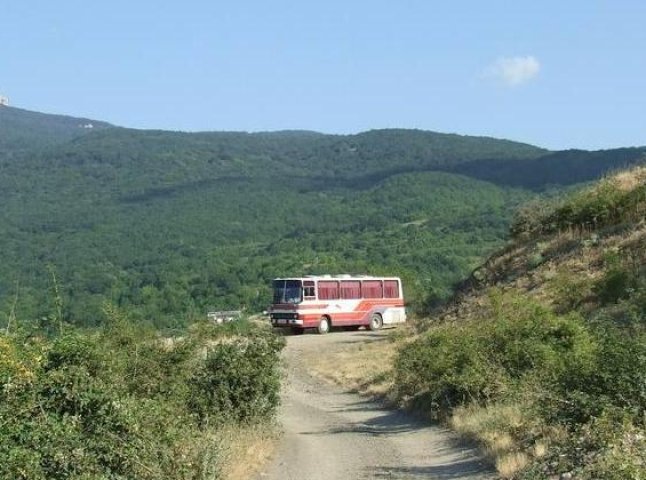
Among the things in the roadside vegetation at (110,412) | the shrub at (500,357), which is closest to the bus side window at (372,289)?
the shrub at (500,357)

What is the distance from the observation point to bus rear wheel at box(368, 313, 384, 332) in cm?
4262

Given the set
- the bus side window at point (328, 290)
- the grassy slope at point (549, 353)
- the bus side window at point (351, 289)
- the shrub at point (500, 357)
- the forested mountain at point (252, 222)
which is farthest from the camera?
the forested mountain at point (252, 222)

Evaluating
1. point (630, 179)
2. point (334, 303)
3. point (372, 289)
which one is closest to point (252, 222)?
point (372, 289)

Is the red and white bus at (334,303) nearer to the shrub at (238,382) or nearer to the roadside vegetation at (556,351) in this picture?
the roadside vegetation at (556,351)

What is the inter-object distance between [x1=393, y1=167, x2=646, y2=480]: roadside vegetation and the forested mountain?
97.4ft

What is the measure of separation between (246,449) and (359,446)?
7.02ft

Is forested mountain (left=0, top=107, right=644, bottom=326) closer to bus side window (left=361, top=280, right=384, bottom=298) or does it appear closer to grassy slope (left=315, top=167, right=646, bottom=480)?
bus side window (left=361, top=280, right=384, bottom=298)

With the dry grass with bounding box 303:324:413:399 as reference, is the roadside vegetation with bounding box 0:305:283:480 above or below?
above

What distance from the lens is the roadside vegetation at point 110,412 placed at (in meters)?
9.30

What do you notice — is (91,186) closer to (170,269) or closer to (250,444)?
Answer: (170,269)

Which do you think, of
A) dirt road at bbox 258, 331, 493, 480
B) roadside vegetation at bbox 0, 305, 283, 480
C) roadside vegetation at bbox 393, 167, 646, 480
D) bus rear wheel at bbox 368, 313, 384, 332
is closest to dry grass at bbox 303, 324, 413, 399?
dirt road at bbox 258, 331, 493, 480

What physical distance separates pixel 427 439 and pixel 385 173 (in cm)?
17298

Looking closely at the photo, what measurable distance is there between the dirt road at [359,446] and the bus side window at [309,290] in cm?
1714

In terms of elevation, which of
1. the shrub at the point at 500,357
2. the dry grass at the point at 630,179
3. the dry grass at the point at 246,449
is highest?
the dry grass at the point at 630,179
